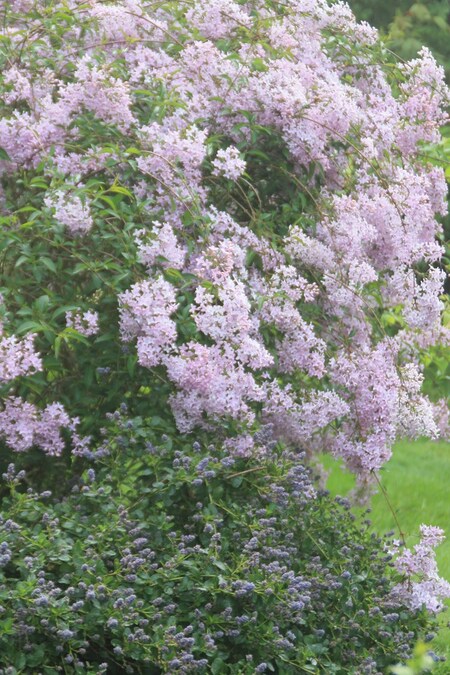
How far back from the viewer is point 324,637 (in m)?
4.03

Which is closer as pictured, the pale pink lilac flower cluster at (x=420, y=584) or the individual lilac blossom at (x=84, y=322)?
the individual lilac blossom at (x=84, y=322)

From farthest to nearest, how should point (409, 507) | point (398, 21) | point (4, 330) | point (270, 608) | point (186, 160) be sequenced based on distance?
1. point (398, 21)
2. point (409, 507)
3. point (186, 160)
4. point (4, 330)
5. point (270, 608)

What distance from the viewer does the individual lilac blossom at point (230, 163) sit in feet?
14.5

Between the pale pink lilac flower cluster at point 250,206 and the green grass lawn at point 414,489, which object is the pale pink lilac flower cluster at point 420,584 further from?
the green grass lawn at point 414,489

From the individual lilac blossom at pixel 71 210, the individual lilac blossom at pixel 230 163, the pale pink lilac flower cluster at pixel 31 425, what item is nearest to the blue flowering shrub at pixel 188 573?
the pale pink lilac flower cluster at pixel 31 425

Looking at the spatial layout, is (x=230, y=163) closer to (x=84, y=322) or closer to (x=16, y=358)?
(x=84, y=322)

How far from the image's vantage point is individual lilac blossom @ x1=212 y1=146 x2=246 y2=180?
4410 mm

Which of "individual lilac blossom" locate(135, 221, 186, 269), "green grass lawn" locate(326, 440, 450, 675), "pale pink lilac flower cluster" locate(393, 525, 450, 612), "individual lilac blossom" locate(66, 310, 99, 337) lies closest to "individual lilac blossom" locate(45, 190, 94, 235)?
"individual lilac blossom" locate(135, 221, 186, 269)

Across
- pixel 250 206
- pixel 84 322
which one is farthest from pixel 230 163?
pixel 84 322

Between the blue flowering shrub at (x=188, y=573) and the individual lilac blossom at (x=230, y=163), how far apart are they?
3.32 feet

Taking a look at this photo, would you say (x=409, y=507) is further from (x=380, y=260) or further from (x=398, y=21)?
(x=398, y=21)

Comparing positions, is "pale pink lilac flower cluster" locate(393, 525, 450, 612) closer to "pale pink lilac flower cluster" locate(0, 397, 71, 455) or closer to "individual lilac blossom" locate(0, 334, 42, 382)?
"pale pink lilac flower cluster" locate(0, 397, 71, 455)

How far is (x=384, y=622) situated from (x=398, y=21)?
37.0 feet

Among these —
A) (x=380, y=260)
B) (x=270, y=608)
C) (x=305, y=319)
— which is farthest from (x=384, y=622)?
(x=380, y=260)
